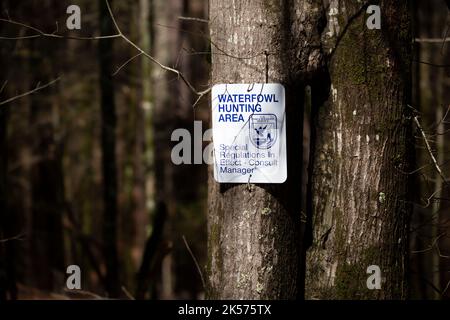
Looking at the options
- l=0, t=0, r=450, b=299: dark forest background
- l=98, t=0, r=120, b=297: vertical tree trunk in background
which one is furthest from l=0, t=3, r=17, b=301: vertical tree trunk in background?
l=98, t=0, r=120, b=297: vertical tree trunk in background

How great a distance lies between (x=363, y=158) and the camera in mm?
3453

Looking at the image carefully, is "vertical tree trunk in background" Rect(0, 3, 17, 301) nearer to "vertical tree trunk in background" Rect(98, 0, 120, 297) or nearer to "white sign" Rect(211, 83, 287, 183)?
"vertical tree trunk in background" Rect(98, 0, 120, 297)

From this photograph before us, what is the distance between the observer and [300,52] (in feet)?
11.4

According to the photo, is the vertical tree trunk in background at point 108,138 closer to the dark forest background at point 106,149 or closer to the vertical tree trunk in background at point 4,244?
the dark forest background at point 106,149

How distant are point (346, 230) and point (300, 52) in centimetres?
98

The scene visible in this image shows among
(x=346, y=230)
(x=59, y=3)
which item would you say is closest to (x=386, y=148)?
(x=346, y=230)

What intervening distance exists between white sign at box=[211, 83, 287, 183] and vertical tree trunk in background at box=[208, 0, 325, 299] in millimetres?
50

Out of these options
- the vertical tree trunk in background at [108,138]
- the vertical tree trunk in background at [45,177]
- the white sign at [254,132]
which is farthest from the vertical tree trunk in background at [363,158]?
the vertical tree trunk in background at [45,177]

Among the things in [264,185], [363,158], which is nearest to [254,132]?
[264,185]

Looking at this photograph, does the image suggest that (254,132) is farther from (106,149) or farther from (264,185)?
(106,149)

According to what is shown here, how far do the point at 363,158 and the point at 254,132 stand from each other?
1.96ft

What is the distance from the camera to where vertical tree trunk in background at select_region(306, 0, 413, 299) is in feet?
11.3

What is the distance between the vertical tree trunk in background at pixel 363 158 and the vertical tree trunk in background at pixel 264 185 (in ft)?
0.47

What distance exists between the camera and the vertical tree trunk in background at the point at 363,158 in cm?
346
